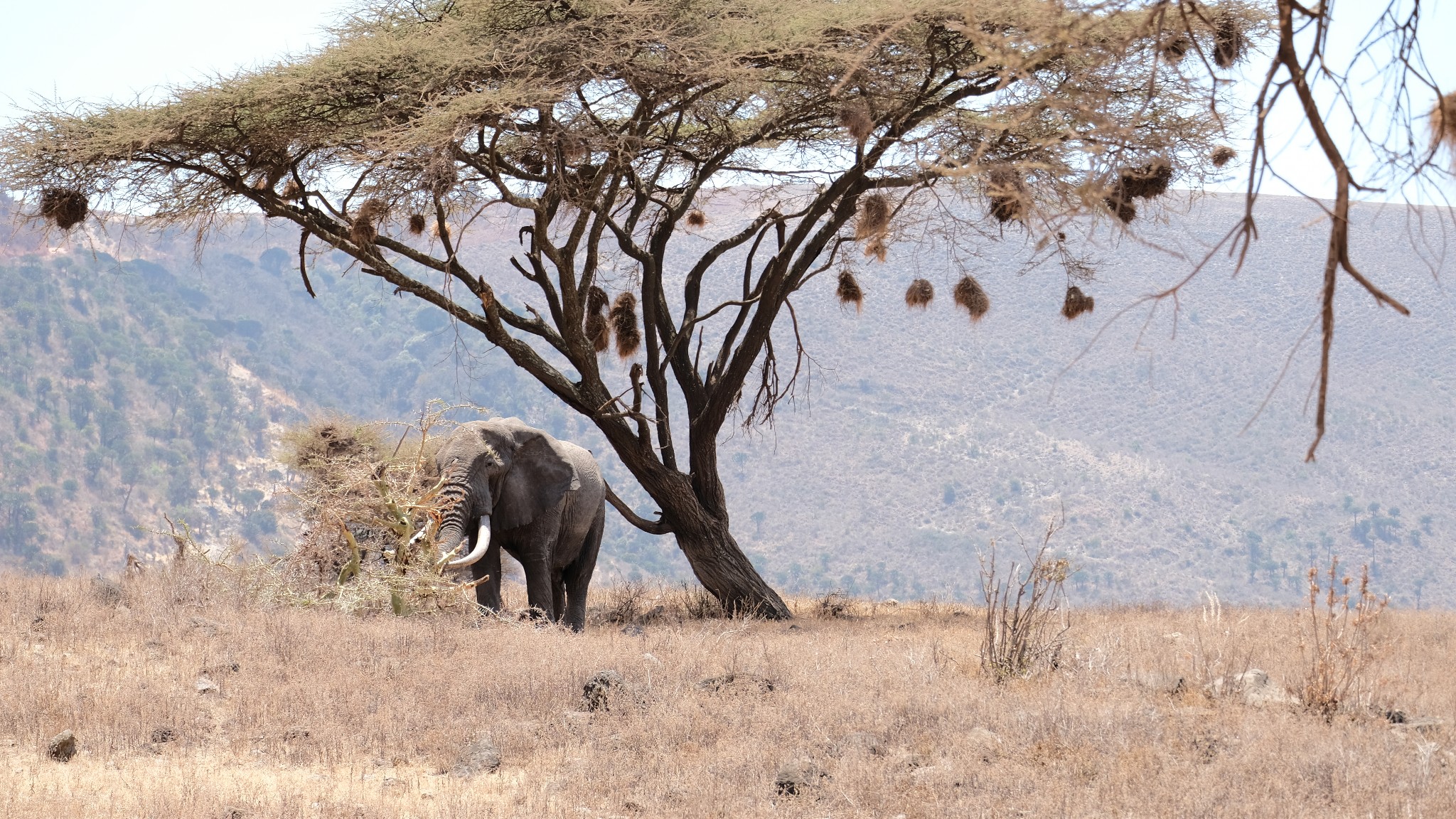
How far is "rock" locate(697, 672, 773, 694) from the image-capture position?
27.1ft

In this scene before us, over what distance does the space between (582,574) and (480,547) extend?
2.51m

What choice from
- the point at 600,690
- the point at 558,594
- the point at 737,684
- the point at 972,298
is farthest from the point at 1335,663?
→ the point at 558,594

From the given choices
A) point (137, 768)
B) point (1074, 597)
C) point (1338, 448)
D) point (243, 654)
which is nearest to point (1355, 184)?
point (137, 768)

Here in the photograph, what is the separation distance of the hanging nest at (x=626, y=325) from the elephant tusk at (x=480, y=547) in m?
3.90

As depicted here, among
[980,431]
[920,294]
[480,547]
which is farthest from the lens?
[980,431]

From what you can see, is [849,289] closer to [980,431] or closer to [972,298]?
[972,298]

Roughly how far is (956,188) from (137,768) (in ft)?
31.6

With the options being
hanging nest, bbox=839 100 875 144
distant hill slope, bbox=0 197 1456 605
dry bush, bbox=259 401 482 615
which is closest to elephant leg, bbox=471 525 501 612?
dry bush, bbox=259 401 482 615

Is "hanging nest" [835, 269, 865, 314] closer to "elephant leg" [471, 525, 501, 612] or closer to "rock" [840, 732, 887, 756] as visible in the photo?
"elephant leg" [471, 525, 501, 612]

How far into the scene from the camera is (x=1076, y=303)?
15.9 metres

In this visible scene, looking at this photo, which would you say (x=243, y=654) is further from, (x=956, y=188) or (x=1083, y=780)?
(x=956, y=188)

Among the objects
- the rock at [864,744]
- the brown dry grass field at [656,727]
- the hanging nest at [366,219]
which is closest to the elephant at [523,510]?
the hanging nest at [366,219]

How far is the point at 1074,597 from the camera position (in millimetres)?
75625

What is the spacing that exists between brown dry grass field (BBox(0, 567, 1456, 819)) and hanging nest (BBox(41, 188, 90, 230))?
497 cm
